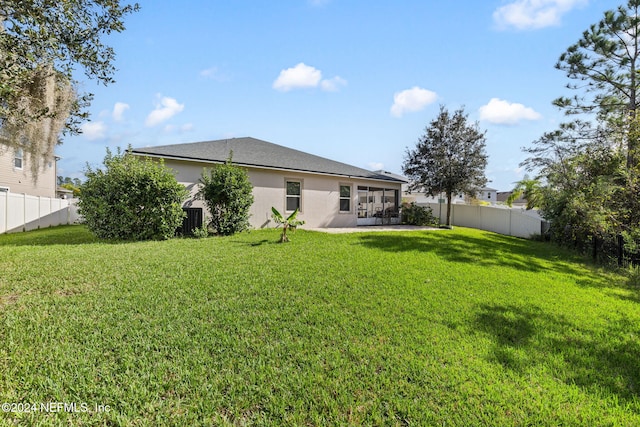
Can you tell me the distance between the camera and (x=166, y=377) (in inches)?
107

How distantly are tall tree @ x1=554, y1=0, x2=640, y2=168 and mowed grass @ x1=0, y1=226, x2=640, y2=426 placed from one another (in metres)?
10.8

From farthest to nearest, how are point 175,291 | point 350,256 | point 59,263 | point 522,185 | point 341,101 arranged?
point 522,185 < point 341,101 < point 350,256 < point 59,263 < point 175,291

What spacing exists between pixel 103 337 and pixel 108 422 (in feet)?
4.39

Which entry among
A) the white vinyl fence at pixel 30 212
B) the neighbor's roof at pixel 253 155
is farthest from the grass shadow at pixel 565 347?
the white vinyl fence at pixel 30 212

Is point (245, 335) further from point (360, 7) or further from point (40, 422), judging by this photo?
point (360, 7)

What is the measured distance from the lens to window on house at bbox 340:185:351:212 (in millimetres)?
15503

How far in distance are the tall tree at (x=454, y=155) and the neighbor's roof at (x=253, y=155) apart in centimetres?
295

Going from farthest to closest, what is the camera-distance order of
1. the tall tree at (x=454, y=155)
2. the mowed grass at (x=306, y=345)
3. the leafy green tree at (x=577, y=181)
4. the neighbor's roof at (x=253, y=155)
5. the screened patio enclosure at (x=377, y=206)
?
the tall tree at (x=454, y=155) < the screened patio enclosure at (x=377, y=206) < the neighbor's roof at (x=253, y=155) < the leafy green tree at (x=577, y=181) < the mowed grass at (x=306, y=345)

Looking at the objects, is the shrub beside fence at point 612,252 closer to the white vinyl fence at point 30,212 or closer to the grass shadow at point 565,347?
the grass shadow at point 565,347

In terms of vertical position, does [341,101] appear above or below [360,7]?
below

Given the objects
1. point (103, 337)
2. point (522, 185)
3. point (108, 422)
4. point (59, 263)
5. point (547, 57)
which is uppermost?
point (547, 57)

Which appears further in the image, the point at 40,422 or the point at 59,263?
the point at 59,263

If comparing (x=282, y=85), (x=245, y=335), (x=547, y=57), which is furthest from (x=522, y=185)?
(x=245, y=335)

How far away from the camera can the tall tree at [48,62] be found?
450cm
